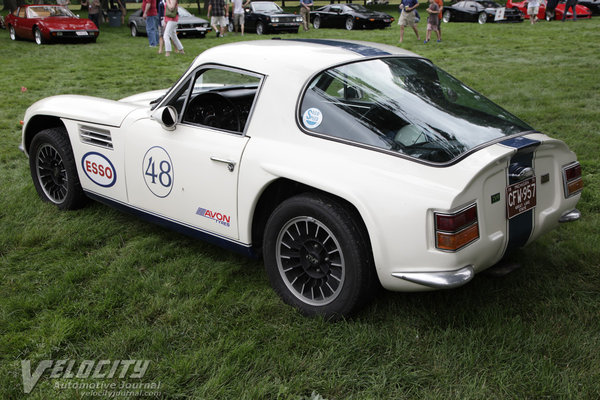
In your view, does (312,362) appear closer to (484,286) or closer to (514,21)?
(484,286)

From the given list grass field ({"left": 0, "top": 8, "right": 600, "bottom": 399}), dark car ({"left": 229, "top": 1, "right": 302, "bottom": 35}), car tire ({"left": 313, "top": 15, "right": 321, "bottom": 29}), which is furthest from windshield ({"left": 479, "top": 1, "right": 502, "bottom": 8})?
grass field ({"left": 0, "top": 8, "right": 600, "bottom": 399})

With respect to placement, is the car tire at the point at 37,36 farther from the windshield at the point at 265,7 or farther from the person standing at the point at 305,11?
the person standing at the point at 305,11

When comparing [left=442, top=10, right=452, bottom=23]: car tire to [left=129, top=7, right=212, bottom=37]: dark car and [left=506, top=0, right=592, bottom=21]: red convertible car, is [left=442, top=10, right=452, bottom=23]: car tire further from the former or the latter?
[left=129, top=7, right=212, bottom=37]: dark car

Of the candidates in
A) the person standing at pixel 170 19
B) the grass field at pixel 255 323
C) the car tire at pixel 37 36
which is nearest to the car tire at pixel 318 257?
the grass field at pixel 255 323

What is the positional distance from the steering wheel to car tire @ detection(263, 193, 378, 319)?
969mm

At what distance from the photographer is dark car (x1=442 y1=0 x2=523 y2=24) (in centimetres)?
2205

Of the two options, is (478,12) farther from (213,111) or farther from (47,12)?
(213,111)

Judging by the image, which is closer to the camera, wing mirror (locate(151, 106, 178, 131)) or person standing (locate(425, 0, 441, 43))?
wing mirror (locate(151, 106, 178, 131))

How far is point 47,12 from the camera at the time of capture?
18.2m

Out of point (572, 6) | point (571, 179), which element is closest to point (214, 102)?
point (571, 179)

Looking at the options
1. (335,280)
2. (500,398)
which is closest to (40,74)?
(335,280)

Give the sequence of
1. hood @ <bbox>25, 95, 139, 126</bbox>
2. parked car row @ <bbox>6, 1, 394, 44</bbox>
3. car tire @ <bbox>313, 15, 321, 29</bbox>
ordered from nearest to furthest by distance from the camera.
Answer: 1. hood @ <bbox>25, 95, 139, 126</bbox>
2. parked car row @ <bbox>6, 1, 394, 44</bbox>
3. car tire @ <bbox>313, 15, 321, 29</bbox>

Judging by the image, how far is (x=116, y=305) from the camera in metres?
3.26

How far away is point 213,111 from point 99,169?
98cm
